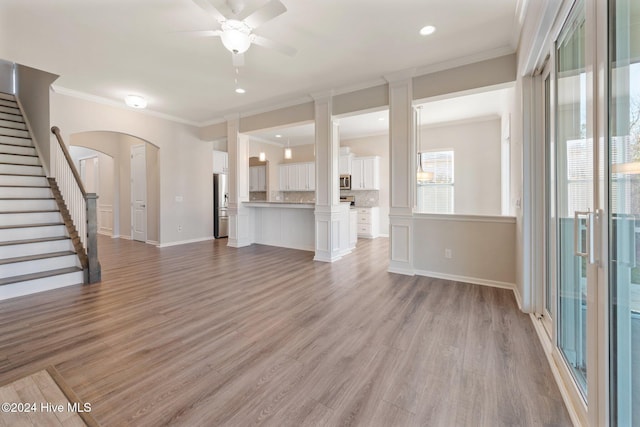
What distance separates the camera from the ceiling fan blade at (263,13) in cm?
223

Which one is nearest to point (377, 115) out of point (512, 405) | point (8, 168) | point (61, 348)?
point (512, 405)

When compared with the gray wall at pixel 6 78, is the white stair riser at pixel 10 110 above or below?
below

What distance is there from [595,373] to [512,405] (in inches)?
Answer: 19.8

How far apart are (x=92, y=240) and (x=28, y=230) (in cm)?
90

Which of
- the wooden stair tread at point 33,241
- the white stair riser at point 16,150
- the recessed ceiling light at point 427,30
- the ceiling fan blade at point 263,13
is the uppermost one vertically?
the recessed ceiling light at point 427,30

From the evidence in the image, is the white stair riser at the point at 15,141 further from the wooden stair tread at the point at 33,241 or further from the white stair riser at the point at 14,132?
the wooden stair tread at the point at 33,241

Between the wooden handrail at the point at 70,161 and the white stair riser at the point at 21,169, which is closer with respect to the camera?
the wooden handrail at the point at 70,161

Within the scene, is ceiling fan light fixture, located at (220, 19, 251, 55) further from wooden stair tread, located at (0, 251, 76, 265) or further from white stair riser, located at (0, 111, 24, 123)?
white stair riser, located at (0, 111, 24, 123)

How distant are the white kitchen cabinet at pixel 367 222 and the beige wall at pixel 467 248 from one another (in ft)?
10.9

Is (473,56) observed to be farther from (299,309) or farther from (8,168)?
(8,168)

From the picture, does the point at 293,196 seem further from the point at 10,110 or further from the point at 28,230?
the point at 10,110

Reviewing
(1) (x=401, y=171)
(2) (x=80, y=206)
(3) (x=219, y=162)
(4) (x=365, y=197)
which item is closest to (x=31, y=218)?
(2) (x=80, y=206)

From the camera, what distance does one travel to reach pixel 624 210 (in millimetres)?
1046

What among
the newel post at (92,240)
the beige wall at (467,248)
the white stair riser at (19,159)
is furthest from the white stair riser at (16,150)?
the beige wall at (467,248)
